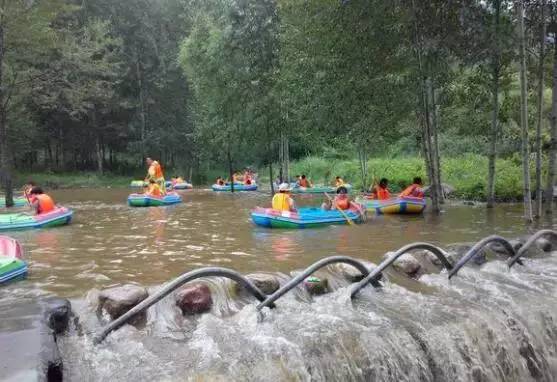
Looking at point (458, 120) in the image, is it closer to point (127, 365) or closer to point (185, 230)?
point (185, 230)

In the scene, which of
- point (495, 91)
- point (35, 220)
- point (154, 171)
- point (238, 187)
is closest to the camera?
point (35, 220)

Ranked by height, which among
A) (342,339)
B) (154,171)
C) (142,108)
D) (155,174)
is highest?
(142,108)

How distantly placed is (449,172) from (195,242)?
1385 centimetres

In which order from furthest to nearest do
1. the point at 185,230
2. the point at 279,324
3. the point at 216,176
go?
the point at 216,176 < the point at 185,230 < the point at 279,324

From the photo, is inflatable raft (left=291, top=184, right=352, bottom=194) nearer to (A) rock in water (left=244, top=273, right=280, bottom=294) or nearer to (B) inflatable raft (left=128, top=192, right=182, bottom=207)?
(B) inflatable raft (left=128, top=192, right=182, bottom=207)

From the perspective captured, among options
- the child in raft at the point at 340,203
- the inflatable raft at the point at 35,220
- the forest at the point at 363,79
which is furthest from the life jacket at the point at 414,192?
the inflatable raft at the point at 35,220

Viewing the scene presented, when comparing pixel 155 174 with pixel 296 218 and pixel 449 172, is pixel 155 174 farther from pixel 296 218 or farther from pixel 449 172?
pixel 449 172

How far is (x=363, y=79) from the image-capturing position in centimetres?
1499

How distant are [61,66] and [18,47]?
2478 mm

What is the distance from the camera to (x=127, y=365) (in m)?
4.37

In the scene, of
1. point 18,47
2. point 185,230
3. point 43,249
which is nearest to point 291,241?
point 185,230

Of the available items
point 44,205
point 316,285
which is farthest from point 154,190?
point 316,285

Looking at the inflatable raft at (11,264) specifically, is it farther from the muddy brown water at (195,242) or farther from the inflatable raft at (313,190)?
the inflatable raft at (313,190)

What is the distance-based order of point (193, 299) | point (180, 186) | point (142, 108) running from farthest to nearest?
point (142, 108) < point (180, 186) < point (193, 299)
